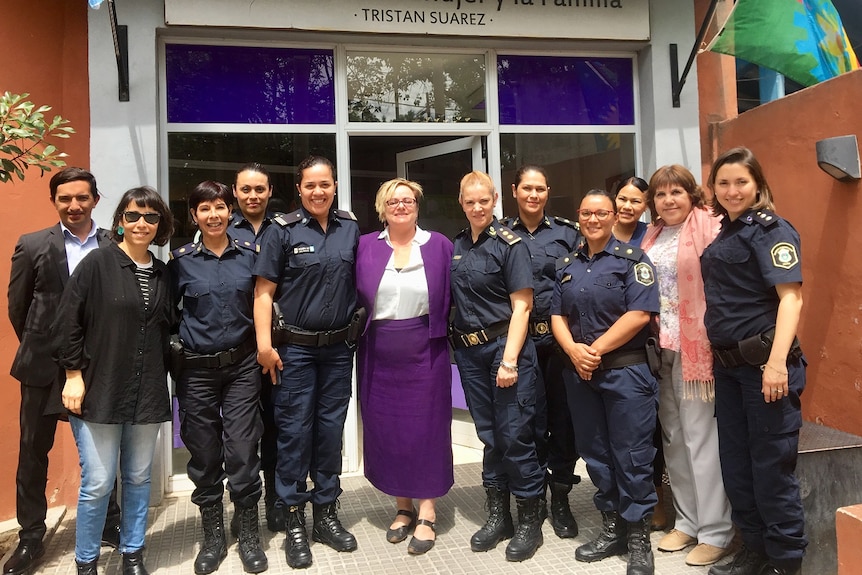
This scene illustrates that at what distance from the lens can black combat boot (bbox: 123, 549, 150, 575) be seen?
9.62 ft

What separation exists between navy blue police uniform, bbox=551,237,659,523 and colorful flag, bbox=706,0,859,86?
2039 mm

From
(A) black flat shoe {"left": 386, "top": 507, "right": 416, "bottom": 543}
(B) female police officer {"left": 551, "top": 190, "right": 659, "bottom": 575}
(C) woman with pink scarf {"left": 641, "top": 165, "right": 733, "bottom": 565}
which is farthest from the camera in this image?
(A) black flat shoe {"left": 386, "top": 507, "right": 416, "bottom": 543}

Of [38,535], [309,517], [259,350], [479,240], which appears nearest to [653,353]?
[479,240]

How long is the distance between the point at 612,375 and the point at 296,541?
1.74 meters

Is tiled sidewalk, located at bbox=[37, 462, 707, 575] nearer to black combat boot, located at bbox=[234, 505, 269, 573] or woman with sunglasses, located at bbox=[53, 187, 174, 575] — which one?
black combat boot, located at bbox=[234, 505, 269, 573]

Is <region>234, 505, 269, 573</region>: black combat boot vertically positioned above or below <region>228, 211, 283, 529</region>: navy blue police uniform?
below

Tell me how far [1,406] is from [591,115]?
14.8ft

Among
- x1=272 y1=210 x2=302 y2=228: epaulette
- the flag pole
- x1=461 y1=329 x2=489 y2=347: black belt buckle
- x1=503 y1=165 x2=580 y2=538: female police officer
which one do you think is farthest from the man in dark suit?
the flag pole

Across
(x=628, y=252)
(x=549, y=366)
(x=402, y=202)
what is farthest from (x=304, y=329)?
(x=628, y=252)

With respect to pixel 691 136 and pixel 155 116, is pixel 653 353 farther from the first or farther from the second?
pixel 155 116

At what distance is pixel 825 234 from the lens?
3.74m

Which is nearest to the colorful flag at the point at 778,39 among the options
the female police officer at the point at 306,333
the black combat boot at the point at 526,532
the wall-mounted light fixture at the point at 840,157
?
the wall-mounted light fixture at the point at 840,157

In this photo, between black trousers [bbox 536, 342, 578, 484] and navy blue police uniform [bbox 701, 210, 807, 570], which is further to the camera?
black trousers [bbox 536, 342, 578, 484]

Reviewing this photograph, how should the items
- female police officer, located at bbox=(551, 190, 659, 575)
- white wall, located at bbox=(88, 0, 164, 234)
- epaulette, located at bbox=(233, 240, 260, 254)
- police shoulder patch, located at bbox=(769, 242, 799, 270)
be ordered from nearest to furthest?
police shoulder patch, located at bbox=(769, 242, 799, 270) → female police officer, located at bbox=(551, 190, 659, 575) → epaulette, located at bbox=(233, 240, 260, 254) → white wall, located at bbox=(88, 0, 164, 234)
